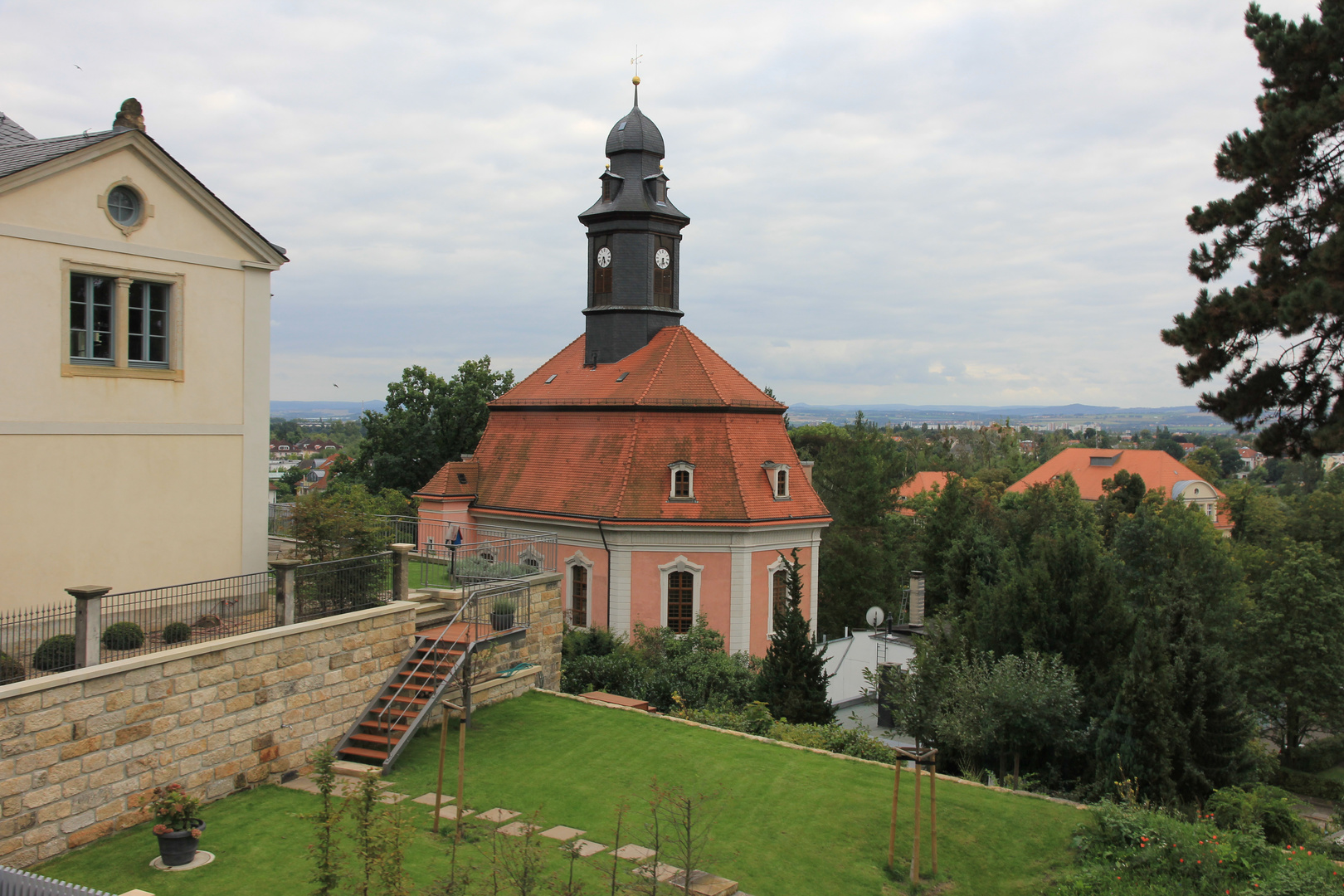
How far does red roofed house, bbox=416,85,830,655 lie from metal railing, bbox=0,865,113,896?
74.2ft

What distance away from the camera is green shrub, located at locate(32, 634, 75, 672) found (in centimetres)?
1197

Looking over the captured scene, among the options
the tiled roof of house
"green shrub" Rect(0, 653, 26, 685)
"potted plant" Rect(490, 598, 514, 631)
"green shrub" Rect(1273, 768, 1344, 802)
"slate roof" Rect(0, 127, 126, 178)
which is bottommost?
"green shrub" Rect(1273, 768, 1344, 802)

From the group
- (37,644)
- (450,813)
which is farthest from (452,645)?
(37,644)

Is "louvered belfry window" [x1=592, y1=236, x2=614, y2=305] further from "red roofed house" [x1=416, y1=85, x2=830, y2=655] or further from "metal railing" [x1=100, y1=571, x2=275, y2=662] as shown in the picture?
"metal railing" [x1=100, y1=571, x2=275, y2=662]

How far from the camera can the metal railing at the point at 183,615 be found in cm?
1302

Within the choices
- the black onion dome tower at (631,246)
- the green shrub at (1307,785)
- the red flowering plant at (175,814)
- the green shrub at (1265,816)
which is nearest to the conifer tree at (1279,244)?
the green shrub at (1265,816)

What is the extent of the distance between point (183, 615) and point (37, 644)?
213 cm

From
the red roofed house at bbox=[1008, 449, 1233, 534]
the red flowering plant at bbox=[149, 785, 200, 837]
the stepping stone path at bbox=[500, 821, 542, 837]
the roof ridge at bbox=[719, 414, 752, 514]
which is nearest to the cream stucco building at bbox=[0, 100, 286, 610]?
the red flowering plant at bbox=[149, 785, 200, 837]

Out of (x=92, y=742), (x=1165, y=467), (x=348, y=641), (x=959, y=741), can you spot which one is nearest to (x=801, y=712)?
(x=959, y=741)

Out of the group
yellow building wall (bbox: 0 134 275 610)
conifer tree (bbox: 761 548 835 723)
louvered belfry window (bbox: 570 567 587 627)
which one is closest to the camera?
yellow building wall (bbox: 0 134 275 610)

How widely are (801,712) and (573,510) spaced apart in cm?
1266

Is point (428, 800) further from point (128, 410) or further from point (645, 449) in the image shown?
point (645, 449)

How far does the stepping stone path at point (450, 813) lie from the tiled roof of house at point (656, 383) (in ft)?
65.8

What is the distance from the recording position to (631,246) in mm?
35938
